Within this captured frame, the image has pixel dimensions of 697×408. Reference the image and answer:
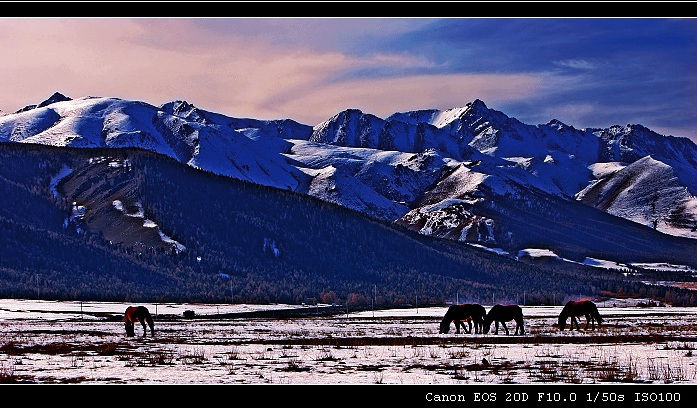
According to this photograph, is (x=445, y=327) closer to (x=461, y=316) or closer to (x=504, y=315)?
(x=461, y=316)

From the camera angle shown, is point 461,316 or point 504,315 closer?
point 504,315

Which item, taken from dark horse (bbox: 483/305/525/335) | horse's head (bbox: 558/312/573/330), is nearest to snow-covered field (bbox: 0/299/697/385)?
dark horse (bbox: 483/305/525/335)

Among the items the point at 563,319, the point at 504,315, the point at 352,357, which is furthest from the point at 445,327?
the point at 352,357

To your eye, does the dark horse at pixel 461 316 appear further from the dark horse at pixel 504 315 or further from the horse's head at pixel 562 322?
the horse's head at pixel 562 322

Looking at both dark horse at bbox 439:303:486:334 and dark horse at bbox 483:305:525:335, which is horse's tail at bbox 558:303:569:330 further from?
dark horse at bbox 439:303:486:334

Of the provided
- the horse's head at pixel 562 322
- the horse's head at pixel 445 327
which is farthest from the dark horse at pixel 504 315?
the horse's head at pixel 562 322

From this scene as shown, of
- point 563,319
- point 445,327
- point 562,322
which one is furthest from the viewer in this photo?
point 562,322

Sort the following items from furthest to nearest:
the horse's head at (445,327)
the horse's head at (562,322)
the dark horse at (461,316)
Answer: the horse's head at (562,322)
the dark horse at (461,316)
the horse's head at (445,327)
